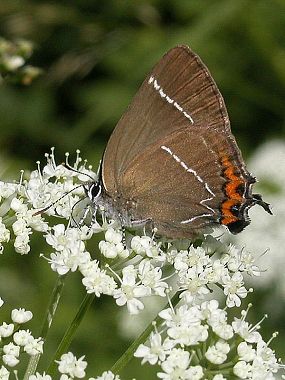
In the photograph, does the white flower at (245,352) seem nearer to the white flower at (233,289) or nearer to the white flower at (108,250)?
the white flower at (233,289)

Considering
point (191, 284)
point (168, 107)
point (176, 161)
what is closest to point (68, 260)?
point (191, 284)

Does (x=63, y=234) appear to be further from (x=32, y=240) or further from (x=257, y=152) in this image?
(x=257, y=152)

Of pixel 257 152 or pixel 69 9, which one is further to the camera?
pixel 69 9

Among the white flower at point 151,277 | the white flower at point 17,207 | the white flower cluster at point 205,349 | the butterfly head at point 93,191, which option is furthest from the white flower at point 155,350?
the white flower at point 17,207


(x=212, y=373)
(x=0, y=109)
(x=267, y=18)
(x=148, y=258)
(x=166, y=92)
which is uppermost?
(x=267, y=18)

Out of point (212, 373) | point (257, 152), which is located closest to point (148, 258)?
point (212, 373)

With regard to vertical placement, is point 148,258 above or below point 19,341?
above

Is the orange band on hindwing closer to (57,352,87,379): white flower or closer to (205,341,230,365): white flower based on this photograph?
(205,341,230,365): white flower

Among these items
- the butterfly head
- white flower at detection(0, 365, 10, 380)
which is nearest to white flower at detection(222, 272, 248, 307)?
the butterfly head
